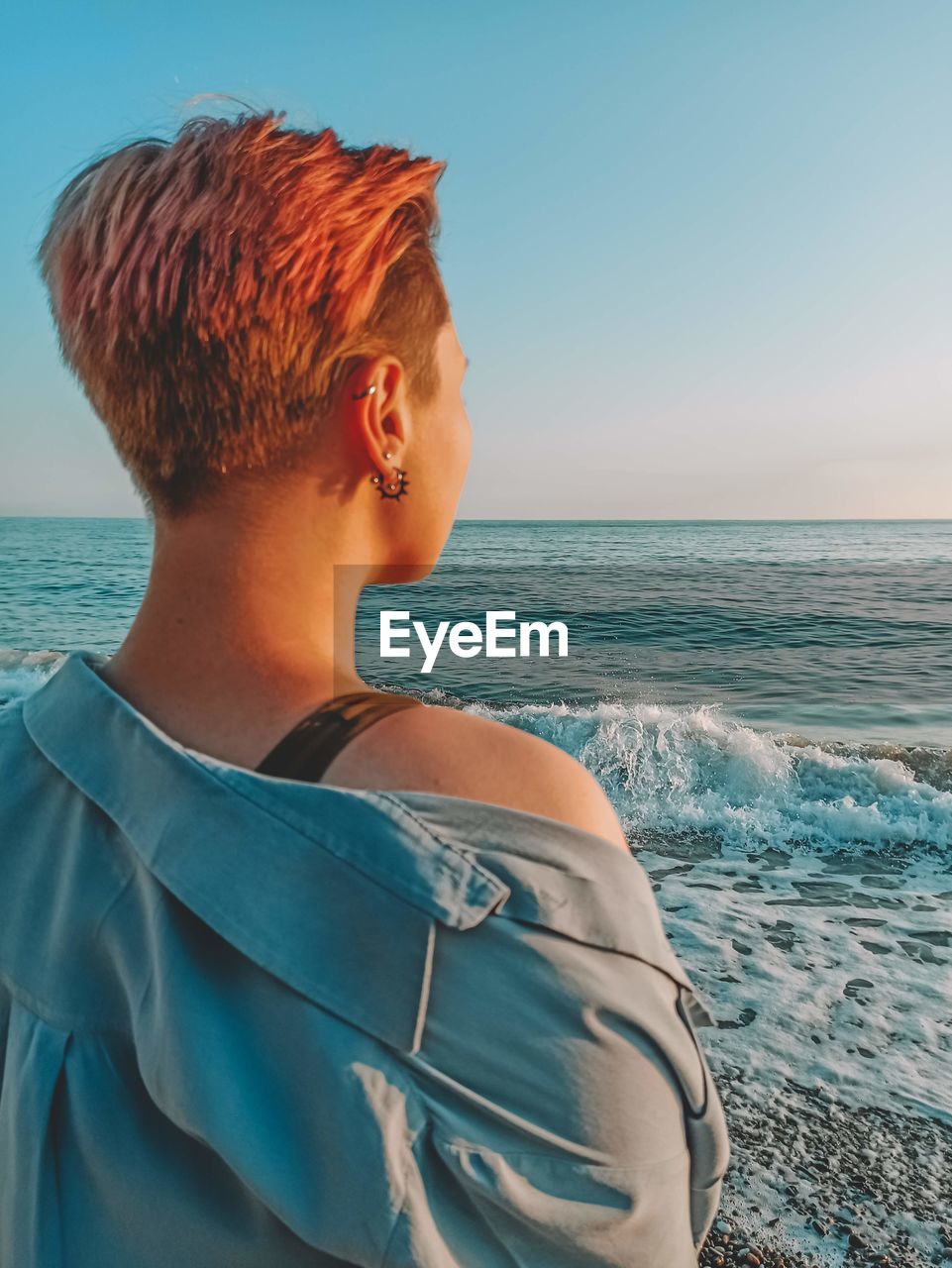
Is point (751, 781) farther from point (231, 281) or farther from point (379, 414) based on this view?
point (231, 281)

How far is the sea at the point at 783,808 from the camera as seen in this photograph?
3.73 m

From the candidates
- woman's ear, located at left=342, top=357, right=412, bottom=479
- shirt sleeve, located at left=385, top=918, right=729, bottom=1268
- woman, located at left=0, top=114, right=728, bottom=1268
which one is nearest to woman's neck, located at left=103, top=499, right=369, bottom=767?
woman, located at left=0, top=114, right=728, bottom=1268

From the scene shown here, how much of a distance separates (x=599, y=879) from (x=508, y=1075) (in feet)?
0.61

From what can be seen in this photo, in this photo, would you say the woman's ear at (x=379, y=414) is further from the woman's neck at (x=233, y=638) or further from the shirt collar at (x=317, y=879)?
the shirt collar at (x=317, y=879)

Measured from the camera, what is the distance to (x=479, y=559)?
1657 inches

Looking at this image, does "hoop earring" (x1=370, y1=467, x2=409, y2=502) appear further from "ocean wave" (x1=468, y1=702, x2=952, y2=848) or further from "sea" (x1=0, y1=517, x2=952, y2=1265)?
"ocean wave" (x1=468, y1=702, x2=952, y2=848)

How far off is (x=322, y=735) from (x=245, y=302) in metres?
0.44

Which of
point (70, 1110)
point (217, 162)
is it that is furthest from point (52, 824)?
point (217, 162)

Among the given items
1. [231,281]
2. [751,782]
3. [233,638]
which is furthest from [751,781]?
[231,281]

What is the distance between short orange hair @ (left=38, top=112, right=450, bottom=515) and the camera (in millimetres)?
874

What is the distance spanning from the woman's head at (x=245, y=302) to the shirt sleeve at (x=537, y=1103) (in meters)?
0.55

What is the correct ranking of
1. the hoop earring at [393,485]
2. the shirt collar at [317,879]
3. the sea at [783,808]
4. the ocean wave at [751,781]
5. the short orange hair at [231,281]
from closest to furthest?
1. the shirt collar at [317,879]
2. the short orange hair at [231,281]
3. the hoop earring at [393,485]
4. the sea at [783,808]
5. the ocean wave at [751,781]

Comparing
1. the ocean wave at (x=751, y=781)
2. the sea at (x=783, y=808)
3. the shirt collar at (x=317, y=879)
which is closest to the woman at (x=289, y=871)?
the shirt collar at (x=317, y=879)

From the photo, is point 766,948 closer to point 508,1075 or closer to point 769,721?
point 508,1075
